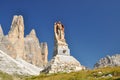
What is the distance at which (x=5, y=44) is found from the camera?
179375mm

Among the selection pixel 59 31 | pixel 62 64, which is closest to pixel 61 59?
pixel 62 64

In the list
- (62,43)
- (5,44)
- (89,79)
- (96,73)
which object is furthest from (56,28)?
(5,44)

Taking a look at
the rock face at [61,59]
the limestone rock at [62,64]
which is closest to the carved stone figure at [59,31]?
the rock face at [61,59]

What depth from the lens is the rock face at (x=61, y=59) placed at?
156 ft

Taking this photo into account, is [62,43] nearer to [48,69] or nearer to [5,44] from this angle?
[48,69]

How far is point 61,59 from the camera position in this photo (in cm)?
5025

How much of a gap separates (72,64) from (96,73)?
18.7 meters

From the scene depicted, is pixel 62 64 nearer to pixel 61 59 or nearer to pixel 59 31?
pixel 61 59

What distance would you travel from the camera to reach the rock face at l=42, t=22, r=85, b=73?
47.7 meters

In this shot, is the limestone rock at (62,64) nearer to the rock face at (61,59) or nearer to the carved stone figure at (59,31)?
the rock face at (61,59)

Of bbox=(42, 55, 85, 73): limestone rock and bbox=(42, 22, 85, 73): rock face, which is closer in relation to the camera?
bbox=(42, 55, 85, 73): limestone rock

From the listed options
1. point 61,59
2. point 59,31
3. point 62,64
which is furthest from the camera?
point 59,31

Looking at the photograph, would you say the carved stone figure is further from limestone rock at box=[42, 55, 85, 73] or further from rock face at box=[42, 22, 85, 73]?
limestone rock at box=[42, 55, 85, 73]

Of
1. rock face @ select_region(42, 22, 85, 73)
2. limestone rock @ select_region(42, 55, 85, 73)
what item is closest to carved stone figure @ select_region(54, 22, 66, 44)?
rock face @ select_region(42, 22, 85, 73)
